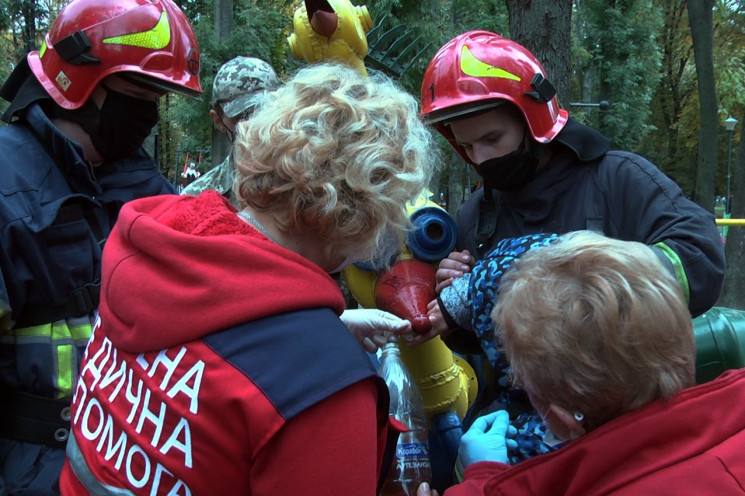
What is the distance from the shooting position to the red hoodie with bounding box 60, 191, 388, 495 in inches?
37.0

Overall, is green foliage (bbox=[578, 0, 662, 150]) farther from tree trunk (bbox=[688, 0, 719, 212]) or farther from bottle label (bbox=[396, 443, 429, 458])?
bottle label (bbox=[396, 443, 429, 458])

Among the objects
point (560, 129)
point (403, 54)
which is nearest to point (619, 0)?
point (403, 54)

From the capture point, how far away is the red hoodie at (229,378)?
0.94 meters

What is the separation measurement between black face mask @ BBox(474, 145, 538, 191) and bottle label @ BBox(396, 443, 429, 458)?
1.00 metres

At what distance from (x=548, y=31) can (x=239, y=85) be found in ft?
6.30

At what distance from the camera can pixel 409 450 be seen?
2.06 metres

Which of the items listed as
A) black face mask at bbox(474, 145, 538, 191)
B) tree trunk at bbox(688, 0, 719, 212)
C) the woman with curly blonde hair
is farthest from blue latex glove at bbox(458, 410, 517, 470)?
tree trunk at bbox(688, 0, 719, 212)

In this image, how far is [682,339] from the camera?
116 cm

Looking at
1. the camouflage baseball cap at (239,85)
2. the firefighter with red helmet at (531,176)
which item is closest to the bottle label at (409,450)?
the firefighter with red helmet at (531,176)

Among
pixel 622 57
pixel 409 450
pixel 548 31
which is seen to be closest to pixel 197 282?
pixel 409 450

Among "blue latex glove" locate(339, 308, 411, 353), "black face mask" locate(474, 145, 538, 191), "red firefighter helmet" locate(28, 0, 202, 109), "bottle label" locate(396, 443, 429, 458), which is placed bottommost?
"bottle label" locate(396, 443, 429, 458)

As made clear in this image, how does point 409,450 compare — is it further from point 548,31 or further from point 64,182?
point 548,31

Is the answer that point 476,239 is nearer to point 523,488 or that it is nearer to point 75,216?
point 523,488

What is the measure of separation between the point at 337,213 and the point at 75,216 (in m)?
1.07
